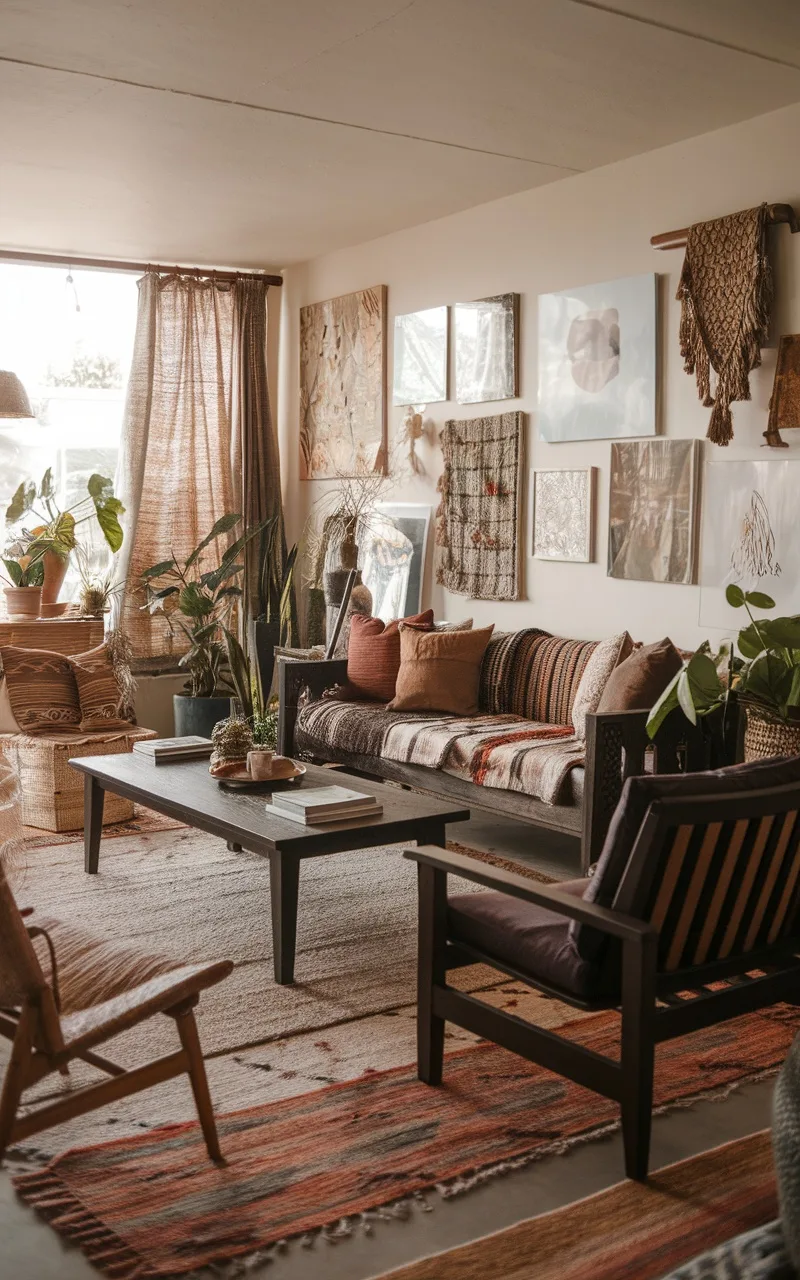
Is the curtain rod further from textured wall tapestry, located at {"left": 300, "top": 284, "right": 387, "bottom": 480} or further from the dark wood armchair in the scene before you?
the dark wood armchair

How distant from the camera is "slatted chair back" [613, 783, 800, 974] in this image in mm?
2426

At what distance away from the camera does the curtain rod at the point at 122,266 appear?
693cm

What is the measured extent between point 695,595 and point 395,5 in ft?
8.07

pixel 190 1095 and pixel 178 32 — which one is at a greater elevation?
pixel 178 32

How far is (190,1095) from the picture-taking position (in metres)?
2.90

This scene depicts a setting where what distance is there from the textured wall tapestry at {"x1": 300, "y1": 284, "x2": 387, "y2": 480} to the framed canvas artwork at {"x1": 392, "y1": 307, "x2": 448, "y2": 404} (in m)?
0.15

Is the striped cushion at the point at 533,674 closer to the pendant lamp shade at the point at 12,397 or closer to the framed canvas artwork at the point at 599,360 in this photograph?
the framed canvas artwork at the point at 599,360

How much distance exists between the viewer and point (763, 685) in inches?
151

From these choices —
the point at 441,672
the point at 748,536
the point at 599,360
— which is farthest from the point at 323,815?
the point at 599,360

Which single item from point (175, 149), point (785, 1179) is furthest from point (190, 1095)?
point (175, 149)

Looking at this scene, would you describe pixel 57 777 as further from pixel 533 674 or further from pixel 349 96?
pixel 349 96

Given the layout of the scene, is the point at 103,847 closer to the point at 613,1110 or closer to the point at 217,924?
the point at 217,924

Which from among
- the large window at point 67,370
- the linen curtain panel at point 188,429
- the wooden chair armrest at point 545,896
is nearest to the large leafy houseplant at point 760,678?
the wooden chair armrest at point 545,896

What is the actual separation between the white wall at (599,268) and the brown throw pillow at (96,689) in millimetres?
1738
